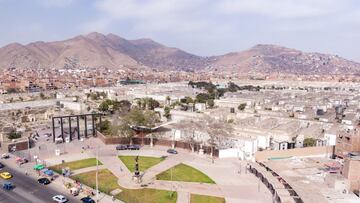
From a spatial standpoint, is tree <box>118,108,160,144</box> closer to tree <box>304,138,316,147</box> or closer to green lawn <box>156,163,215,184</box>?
green lawn <box>156,163,215,184</box>

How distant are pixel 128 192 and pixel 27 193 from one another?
38.5ft

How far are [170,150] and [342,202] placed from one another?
95.2 feet

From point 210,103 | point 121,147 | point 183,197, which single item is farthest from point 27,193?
point 210,103

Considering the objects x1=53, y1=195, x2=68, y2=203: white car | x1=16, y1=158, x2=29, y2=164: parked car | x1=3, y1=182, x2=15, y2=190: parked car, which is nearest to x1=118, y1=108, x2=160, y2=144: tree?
x1=16, y1=158, x2=29, y2=164: parked car

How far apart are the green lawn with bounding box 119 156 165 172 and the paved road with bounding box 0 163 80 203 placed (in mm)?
12112

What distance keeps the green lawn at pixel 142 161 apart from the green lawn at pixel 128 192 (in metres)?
4.71

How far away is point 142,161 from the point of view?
1966 inches

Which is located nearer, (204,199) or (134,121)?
(204,199)

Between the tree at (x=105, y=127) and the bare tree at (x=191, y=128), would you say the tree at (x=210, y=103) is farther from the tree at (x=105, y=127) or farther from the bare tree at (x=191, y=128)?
the tree at (x=105, y=127)

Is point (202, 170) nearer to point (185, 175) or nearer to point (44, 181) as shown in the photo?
point (185, 175)

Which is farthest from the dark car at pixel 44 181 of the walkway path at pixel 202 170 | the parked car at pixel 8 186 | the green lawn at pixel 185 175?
the green lawn at pixel 185 175

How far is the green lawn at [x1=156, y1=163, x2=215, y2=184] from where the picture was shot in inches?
1672

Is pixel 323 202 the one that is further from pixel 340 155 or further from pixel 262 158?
pixel 340 155

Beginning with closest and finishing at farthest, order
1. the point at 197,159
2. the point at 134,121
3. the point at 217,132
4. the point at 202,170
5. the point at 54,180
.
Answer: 1. the point at 54,180
2. the point at 202,170
3. the point at 197,159
4. the point at 217,132
5. the point at 134,121
